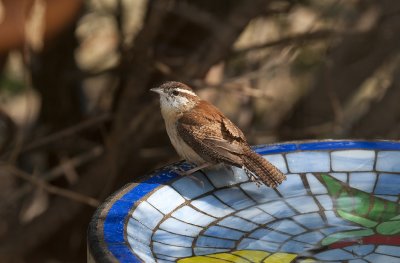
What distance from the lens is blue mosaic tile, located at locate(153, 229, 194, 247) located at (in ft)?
7.74

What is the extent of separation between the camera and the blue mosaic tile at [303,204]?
261 cm

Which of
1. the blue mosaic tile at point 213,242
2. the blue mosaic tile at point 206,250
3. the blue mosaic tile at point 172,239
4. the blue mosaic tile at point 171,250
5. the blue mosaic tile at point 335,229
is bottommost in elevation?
the blue mosaic tile at point 171,250

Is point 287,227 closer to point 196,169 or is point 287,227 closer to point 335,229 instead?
point 335,229

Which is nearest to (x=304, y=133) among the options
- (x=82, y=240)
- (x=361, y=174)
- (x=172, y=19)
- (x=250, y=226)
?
(x=172, y=19)

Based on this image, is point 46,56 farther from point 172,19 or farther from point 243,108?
point 243,108

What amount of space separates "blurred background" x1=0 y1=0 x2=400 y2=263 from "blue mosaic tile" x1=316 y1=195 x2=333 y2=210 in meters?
1.51

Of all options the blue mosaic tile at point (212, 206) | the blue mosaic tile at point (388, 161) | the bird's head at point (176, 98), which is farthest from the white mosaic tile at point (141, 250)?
the bird's head at point (176, 98)

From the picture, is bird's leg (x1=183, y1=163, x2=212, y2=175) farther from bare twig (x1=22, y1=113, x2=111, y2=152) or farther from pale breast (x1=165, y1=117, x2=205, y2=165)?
bare twig (x1=22, y1=113, x2=111, y2=152)

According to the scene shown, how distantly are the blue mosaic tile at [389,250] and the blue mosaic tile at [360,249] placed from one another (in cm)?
2

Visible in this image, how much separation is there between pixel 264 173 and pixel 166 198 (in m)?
0.33

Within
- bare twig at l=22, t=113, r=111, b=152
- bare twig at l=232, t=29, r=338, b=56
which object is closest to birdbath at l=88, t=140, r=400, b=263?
bare twig at l=22, t=113, r=111, b=152

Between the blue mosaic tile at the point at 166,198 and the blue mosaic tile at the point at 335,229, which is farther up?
the blue mosaic tile at the point at 335,229

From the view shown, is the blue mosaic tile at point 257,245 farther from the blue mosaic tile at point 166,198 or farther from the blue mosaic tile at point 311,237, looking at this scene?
the blue mosaic tile at point 166,198

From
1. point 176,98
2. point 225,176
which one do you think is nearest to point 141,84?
point 176,98
